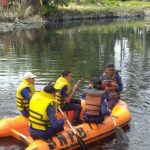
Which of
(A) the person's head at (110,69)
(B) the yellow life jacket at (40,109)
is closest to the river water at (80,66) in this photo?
(B) the yellow life jacket at (40,109)

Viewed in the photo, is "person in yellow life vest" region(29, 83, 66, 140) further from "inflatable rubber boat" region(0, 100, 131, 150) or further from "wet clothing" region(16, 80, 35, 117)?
"wet clothing" region(16, 80, 35, 117)

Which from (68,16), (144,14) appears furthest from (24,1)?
(144,14)

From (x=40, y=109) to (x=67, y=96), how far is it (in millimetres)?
2320

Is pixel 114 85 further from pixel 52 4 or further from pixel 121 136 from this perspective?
pixel 52 4

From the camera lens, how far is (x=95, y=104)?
11.4 meters

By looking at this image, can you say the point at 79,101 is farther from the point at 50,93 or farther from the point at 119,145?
the point at 50,93

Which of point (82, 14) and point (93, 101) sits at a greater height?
point (93, 101)

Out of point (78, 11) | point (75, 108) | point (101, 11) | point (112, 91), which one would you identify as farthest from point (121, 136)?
point (101, 11)

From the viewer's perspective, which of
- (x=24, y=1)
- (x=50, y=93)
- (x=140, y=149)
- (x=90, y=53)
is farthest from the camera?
(x=24, y=1)

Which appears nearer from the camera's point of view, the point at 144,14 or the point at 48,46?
the point at 48,46

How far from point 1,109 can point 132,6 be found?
217 ft

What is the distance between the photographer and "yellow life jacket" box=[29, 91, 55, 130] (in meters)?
10.1

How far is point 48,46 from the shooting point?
1335 inches

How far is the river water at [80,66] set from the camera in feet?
42.2
